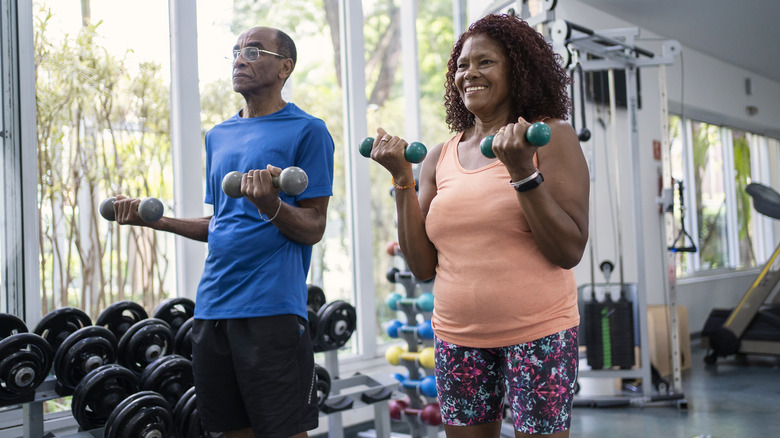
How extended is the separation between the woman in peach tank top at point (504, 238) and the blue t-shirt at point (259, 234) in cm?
33

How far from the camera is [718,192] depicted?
21.4 ft

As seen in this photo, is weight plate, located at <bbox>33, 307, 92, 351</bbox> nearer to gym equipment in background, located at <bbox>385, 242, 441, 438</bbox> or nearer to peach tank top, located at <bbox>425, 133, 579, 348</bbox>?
gym equipment in background, located at <bbox>385, 242, 441, 438</bbox>

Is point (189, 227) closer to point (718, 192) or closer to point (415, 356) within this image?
point (415, 356)

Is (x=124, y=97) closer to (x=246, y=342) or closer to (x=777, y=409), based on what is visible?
(x=246, y=342)

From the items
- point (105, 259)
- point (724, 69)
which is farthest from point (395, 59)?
point (724, 69)

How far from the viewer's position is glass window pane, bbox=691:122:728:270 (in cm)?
622

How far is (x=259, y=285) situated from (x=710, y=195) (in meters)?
6.09

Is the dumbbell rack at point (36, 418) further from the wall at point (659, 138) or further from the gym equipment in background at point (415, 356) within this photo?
the wall at point (659, 138)

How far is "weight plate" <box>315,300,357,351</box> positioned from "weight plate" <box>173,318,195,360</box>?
0.47 meters

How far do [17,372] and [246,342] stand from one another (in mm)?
831

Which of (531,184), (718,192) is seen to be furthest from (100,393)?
(718,192)

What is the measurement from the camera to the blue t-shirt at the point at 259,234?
1.39m

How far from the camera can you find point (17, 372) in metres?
1.77

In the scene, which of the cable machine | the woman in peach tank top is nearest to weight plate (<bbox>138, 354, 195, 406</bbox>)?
the woman in peach tank top
